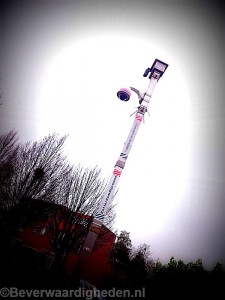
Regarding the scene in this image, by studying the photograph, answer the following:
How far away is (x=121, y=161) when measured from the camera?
1170 centimetres

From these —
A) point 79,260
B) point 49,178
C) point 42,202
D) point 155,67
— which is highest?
point 155,67

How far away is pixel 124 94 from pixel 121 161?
3.69 meters

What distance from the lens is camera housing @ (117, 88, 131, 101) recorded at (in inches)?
442

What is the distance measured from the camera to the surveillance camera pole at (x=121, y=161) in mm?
10016

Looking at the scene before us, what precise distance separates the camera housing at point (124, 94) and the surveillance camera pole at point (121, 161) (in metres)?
1.68

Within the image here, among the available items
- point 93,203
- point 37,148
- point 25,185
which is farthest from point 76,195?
point 37,148

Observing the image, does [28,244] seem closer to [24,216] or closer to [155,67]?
[24,216]

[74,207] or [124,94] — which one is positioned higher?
[124,94]

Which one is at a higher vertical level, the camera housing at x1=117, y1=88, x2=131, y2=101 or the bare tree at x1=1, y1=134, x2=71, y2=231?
the camera housing at x1=117, y1=88, x2=131, y2=101

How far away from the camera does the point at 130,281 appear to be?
1374 inches

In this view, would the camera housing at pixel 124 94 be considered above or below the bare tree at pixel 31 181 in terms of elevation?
Answer: above

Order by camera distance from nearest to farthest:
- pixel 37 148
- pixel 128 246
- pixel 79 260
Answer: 1. pixel 79 260
2. pixel 37 148
3. pixel 128 246

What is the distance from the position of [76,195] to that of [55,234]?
2.98m

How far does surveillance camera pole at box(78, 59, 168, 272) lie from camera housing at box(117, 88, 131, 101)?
1.68 metres
